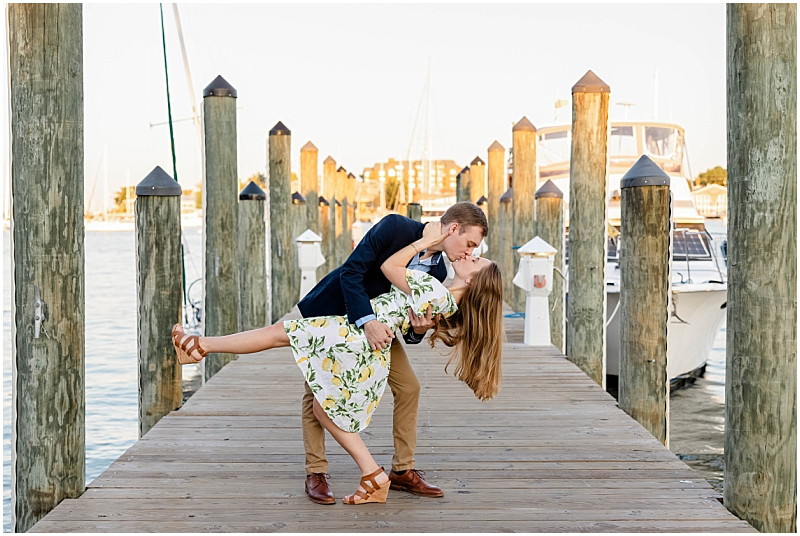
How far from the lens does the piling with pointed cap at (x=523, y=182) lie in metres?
11.5

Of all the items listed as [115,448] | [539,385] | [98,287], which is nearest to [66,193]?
[539,385]

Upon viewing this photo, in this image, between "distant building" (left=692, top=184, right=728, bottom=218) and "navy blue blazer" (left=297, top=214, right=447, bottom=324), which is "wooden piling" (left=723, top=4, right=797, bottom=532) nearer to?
"navy blue blazer" (left=297, top=214, right=447, bottom=324)

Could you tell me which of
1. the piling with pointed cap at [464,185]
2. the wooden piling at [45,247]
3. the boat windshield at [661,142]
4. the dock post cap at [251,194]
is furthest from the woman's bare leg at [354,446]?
the piling with pointed cap at [464,185]

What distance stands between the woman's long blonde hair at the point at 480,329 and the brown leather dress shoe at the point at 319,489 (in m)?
0.78

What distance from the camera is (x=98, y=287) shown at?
3688cm

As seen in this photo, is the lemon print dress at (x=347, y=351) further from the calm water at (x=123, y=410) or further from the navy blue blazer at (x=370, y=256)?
the calm water at (x=123, y=410)

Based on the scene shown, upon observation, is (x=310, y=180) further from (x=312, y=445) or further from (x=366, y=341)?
(x=366, y=341)

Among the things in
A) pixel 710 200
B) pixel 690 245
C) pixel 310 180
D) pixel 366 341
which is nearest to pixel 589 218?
pixel 366 341

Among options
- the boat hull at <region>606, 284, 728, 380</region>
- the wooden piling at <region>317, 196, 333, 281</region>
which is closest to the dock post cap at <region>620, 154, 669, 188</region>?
the boat hull at <region>606, 284, 728, 380</region>

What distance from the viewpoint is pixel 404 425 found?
13.1ft

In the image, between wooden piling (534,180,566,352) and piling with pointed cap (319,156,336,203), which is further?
piling with pointed cap (319,156,336,203)

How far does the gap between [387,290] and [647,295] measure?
86.1 inches

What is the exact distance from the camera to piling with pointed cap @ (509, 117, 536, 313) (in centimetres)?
1149

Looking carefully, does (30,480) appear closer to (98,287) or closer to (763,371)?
(763,371)
